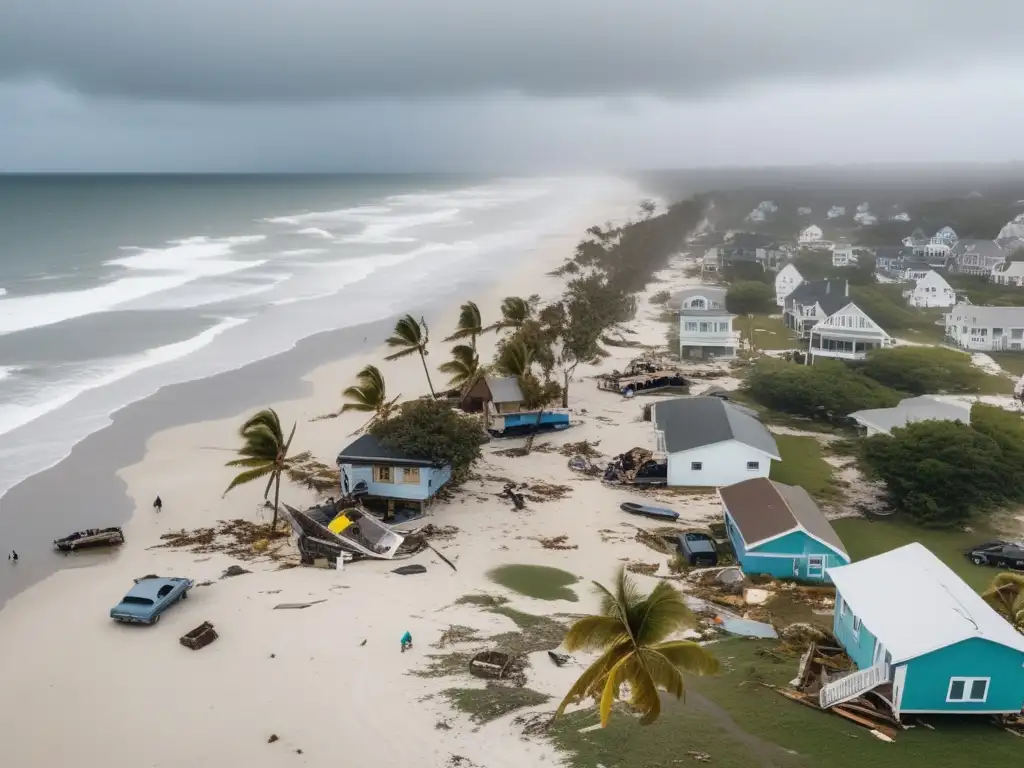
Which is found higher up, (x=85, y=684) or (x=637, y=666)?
(x=637, y=666)

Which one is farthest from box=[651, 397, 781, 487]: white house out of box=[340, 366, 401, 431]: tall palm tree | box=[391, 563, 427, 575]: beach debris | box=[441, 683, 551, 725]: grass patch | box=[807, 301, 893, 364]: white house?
box=[807, 301, 893, 364]: white house

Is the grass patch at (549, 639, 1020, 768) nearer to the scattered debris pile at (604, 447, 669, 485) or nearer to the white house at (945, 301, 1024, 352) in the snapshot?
the scattered debris pile at (604, 447, 669, 485)

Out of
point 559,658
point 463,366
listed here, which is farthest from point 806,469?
point 559,658

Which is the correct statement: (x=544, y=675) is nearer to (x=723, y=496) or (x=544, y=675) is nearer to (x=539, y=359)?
(x=723, y=496)

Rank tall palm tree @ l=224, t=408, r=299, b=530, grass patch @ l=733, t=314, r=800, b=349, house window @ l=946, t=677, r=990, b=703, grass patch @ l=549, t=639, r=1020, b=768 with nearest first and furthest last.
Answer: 1. grass patch @ l=549, t=639, r=1020, b=768
2. house window @ l=946, t=677, r=990, b=703
3. tall palm tree @ l=224, t=408, r=299, b=530
4. grass patch @ l=733, t=314, r=800, b=349

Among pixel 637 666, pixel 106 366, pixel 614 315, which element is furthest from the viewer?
pixel 614 315

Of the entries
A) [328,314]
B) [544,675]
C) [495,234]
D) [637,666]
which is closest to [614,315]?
[328,314]

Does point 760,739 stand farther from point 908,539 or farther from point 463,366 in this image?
point 463,366
